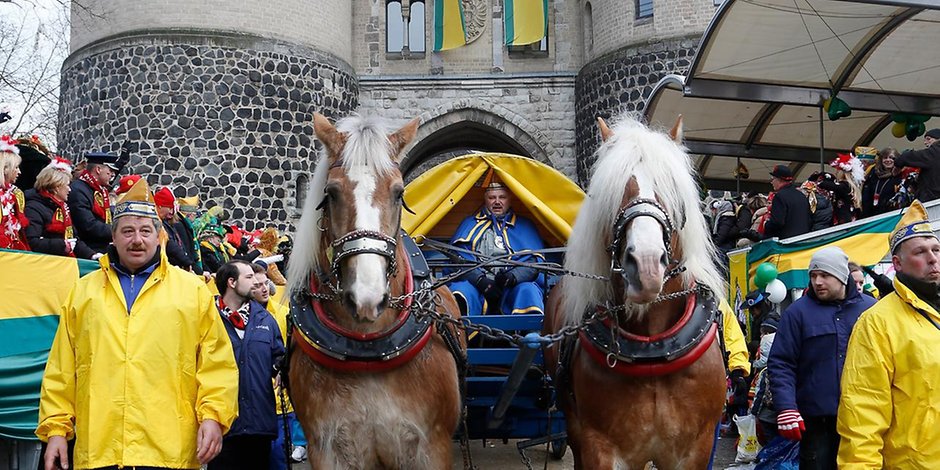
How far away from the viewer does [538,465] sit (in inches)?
277

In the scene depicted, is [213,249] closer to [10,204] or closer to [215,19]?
[10,204]

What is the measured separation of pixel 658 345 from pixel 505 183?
2234 millimetres

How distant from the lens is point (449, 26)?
20109mm

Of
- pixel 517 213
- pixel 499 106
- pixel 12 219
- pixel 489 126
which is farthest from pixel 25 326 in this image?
pixel 489 126

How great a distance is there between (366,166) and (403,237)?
2.56ft

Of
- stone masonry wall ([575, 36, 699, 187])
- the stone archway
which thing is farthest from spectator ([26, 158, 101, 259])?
the stone archway

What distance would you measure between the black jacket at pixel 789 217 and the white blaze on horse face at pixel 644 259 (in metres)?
6.69

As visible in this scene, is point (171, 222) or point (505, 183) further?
point (171, 222)

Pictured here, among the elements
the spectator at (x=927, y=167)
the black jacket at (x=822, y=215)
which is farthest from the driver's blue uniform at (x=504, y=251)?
the black jacket at (x=822, y=215)

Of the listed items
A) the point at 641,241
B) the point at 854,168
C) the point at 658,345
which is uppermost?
the point at 854,168

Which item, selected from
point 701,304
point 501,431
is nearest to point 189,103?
point 501,431

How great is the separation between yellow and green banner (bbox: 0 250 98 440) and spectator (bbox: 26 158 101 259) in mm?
562

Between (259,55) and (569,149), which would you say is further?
(569,149)

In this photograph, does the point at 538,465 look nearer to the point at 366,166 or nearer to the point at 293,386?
the point at 293,386
